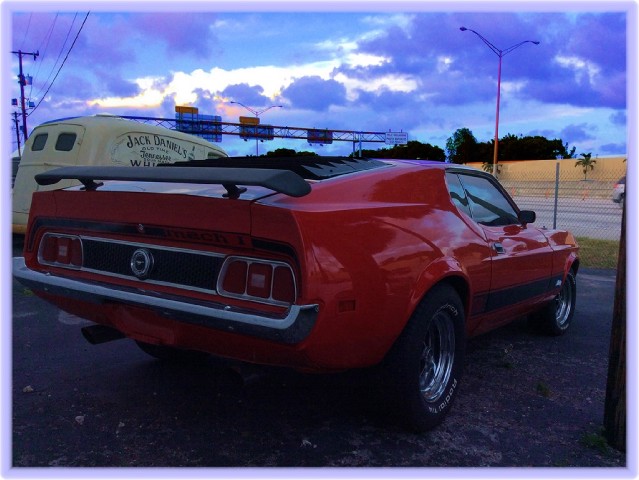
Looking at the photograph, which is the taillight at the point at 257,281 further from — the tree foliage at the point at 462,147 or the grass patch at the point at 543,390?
the tree foliage at the point at 462,147

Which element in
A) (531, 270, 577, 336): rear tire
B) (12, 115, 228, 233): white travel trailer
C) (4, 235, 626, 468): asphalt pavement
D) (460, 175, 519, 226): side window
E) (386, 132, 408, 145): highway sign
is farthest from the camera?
(386, 132, 408, 145): highway sign

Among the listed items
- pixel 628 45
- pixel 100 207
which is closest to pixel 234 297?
pixel 100 207

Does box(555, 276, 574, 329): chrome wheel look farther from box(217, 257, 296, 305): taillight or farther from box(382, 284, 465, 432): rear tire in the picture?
box(217, 257, 296, 305): taillight

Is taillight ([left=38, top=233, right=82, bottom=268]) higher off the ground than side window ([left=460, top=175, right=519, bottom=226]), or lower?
lower

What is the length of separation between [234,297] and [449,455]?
140 centimetres

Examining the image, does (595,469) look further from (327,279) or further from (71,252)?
(71,252)

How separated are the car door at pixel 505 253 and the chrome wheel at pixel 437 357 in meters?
0.42

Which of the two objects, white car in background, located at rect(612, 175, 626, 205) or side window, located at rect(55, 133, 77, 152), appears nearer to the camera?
side window, located at rect(55, 133, 77, 152)

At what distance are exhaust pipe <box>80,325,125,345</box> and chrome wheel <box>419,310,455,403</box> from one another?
1.78m

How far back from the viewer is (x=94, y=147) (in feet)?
27.5

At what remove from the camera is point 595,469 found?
102 inches

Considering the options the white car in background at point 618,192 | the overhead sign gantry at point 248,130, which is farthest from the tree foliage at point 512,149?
the white car in background at point 618,192

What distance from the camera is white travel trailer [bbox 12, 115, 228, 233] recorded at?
8.41 m

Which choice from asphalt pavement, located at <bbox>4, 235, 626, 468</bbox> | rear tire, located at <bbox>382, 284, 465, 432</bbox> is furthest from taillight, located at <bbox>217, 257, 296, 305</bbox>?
rear tire, located at <bbox>382, 284, 465, 432</bbox>
